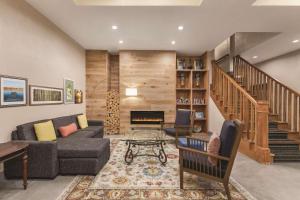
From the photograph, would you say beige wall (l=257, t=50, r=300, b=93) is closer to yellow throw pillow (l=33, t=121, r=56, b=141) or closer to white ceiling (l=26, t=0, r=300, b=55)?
white ceiling (l=26, t=0, r=300, b=55)

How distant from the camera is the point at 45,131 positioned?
3.74 m

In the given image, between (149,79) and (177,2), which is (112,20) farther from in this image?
(149,79)

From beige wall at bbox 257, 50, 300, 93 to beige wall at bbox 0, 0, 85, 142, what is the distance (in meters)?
7.71

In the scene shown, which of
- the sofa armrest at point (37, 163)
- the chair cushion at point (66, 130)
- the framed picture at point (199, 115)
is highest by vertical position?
the framed picture at point (199, 115)

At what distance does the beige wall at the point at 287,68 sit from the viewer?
6898 millimetres

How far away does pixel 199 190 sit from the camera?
2756mm

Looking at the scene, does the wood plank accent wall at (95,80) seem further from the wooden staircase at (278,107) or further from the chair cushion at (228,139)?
the chair cushion at (228,139)

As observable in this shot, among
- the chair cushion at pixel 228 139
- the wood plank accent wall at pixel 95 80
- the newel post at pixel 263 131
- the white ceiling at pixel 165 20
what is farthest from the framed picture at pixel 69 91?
the newel post at pixel 263 131

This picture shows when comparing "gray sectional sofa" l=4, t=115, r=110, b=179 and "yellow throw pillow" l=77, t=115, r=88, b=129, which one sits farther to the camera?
"yellow throw pillow" l=77, t=115, r=88, b=129

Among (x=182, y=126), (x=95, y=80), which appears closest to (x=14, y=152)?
(x=182, y=126)

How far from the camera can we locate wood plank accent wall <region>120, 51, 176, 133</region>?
692 centimetres

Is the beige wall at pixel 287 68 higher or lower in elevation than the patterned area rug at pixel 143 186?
higher

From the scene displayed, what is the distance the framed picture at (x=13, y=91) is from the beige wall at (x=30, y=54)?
0.09 metres

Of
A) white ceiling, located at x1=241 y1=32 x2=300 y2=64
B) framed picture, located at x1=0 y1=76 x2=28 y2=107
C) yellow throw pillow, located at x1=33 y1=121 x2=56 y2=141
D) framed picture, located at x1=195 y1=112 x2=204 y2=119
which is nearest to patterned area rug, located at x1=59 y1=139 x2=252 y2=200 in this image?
yellow throw pillow, located at x1=33 y1=121 x2=56 y2=141
